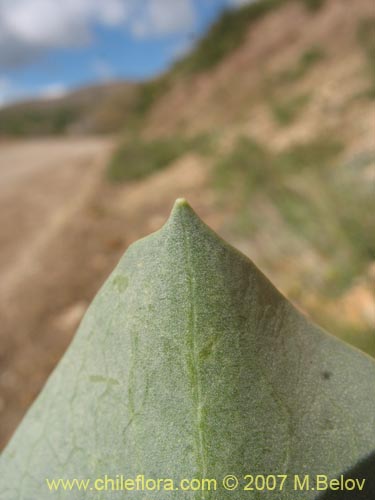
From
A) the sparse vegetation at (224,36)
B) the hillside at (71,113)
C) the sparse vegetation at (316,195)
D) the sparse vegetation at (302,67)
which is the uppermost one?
the hillside at (71,113)

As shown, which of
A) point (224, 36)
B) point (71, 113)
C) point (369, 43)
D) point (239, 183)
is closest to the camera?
point (239, 183)

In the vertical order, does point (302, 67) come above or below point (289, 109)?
above

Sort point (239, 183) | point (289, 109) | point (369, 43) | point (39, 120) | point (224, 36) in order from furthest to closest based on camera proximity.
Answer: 1. point (39, 120)
2. point (224, 36)
3. point (369, 43)
4. point (289, 109)
5. point (239, 183)

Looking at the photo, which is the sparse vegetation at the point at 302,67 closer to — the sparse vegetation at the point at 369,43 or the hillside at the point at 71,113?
the sparse vegetation at the point at 369,43

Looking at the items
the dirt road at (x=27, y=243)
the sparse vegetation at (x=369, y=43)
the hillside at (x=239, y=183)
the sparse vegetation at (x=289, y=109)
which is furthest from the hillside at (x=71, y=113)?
the sparse vegetation at (x=289, y=109)

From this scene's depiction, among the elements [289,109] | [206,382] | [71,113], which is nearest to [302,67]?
[289,109]

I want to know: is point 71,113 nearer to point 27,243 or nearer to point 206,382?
point 27,243

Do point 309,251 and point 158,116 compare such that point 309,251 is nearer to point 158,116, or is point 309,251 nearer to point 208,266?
point 208,266
